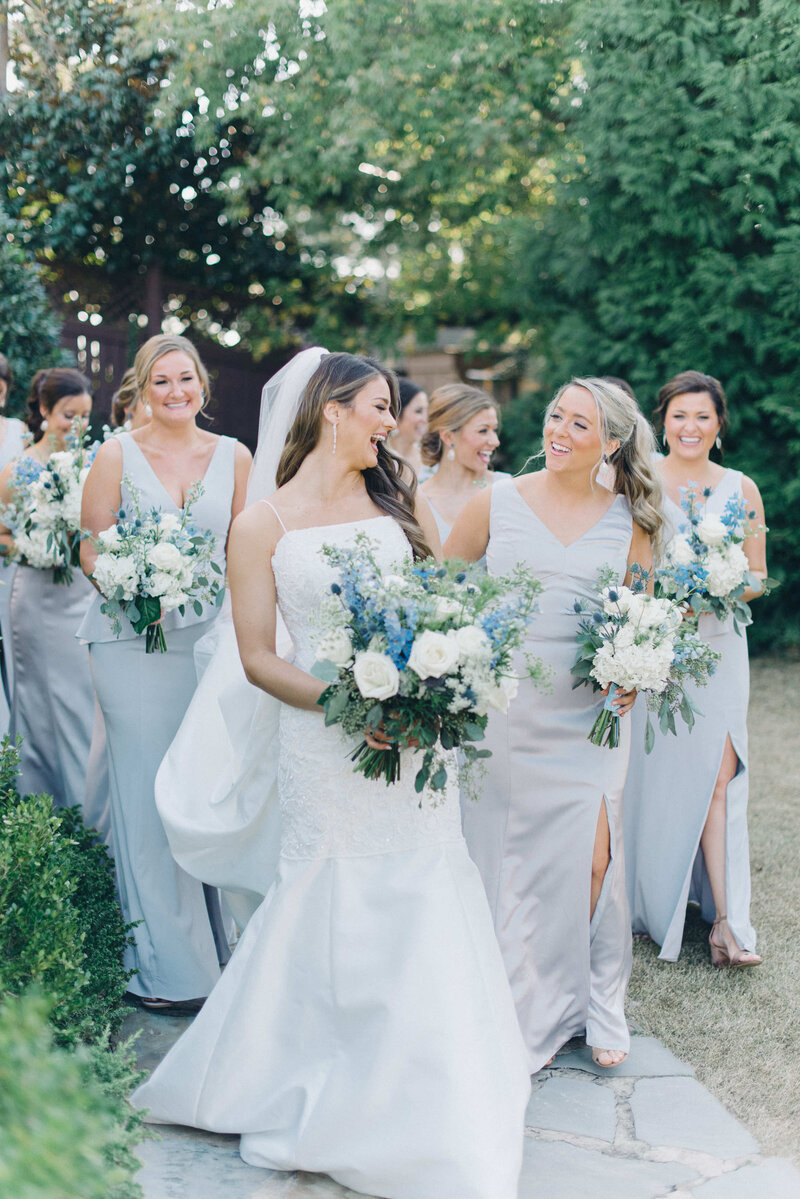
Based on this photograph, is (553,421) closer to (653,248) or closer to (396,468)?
(396,468)

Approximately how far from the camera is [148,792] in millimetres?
4832

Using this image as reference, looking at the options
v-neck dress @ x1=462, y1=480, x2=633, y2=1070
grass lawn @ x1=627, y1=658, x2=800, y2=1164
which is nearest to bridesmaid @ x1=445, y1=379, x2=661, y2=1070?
v-neck dress @ x1=462, y1=480, x2=633, y2=1070

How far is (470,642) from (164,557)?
5.89 ft

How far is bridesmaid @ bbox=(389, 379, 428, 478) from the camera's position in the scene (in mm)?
7371

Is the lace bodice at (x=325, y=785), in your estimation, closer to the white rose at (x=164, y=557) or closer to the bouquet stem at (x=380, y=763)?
the bouquet stem at (x=380, y=763)

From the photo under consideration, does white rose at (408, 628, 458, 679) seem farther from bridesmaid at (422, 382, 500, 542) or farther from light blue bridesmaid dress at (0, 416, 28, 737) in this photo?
light blue bridesmaid dress at (0, 416, 28, 737)


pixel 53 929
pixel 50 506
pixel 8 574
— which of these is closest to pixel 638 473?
pixel 53 929

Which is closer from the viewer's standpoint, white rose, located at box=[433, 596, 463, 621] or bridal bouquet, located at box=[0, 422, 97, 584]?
white rose, located at box=[433, 596, 463, 621]

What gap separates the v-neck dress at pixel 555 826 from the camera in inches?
167

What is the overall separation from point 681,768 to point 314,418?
2.69 m

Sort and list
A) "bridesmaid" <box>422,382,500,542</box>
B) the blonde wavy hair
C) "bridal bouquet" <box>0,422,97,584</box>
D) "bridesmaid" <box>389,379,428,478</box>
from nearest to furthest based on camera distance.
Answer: the blonde wavy hair, "bridal bouquet" <box>0,422,97,584</box>, "bridesmaid" <box>422,382,500,542</box>, "bridesmaid" <box>389,379,428,478</box>

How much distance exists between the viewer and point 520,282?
13289 millimetres

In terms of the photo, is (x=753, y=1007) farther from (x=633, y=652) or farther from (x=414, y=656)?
(x=414, y=656)

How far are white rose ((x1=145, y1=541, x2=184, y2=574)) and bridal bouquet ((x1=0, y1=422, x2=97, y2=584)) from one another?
4.25 ft
